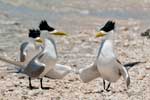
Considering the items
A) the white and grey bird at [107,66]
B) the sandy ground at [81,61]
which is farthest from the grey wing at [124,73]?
the sandy ground at [81,61]

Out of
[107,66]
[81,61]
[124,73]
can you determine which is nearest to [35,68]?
[107,66]

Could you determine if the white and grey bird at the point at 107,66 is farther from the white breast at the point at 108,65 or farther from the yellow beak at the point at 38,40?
the yellow beak at the point at 38,40

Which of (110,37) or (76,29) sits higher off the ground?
(110,37)

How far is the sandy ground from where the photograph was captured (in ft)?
35.2

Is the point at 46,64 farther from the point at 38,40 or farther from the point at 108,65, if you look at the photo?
the point at 38,40

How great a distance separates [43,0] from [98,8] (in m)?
2.90

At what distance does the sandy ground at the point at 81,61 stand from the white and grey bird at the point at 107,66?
231 millimetres

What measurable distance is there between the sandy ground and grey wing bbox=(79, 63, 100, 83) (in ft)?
0.64

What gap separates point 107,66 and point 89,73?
19.6 inches

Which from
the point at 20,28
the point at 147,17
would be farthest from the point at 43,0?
the point at 20,28

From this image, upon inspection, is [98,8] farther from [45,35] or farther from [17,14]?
[45,35]

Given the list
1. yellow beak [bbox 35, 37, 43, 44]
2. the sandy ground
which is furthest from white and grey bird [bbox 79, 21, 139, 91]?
yellow beak [bbox 35, 37, 43, 44]

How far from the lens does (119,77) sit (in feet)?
37.1

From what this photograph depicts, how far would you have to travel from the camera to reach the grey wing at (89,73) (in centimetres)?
1138
